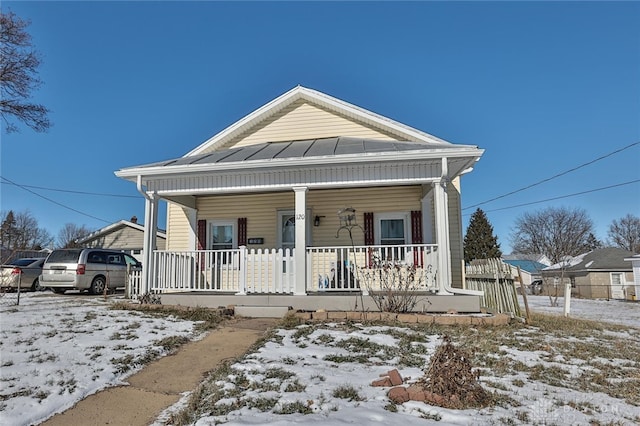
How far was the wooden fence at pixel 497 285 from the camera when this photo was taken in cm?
747

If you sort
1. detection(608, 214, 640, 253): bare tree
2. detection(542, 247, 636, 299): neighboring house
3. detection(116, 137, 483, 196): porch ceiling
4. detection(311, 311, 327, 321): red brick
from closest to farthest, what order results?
detection(311, 311, 327, 321): red brick → detection(116, 137, 483, 196): porch ceiling → detection(542, 247, 636, 299): neighboring house → detection(608, 214, 640, 253): bare tree

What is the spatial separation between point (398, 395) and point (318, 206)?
26.0 feet

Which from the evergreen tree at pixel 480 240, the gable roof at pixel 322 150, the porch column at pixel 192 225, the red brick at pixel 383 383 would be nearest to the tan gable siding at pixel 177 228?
the porch column at pixel 192 225

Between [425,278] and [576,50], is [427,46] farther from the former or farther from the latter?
[425,278]

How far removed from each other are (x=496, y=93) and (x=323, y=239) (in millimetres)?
11467

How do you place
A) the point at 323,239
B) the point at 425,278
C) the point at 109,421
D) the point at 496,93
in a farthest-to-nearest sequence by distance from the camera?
the point at 496,93
the point at 323,239
the point at 425,278
the point at 109,421

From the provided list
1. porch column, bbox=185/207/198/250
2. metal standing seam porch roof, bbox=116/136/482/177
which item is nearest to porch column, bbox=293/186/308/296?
metal standing seam porch roof, bbox=116/136/482/177

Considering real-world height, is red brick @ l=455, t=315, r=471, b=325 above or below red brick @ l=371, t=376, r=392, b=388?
above

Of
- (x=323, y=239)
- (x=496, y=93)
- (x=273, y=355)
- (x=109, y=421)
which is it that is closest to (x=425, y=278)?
(x=323, y=239)

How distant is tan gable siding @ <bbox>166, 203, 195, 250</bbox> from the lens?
11922 mm

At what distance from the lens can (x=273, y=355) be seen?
4926mm

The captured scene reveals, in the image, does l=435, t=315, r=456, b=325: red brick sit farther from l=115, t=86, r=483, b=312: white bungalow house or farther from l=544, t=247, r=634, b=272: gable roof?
l=544, t=247, r=634, b=272: gable roof

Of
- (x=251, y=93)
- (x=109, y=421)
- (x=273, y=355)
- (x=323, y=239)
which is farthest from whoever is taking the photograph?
(x=251, y=93)

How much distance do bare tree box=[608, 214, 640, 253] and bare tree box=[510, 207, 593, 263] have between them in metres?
8.00
